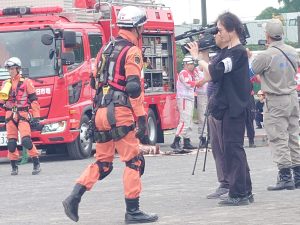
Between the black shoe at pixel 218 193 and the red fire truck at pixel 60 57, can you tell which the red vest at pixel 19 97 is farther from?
Result: the black shoe at pixel 218 193

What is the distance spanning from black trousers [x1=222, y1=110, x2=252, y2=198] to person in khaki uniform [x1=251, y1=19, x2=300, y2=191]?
1449mm

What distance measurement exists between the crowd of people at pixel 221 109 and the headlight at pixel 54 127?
7.41 meters

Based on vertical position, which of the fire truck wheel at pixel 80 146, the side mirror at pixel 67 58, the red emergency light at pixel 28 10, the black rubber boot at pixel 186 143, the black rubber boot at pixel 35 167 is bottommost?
the black rubber boot at pixel 186 143

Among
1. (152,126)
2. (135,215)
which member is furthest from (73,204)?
(152,126)

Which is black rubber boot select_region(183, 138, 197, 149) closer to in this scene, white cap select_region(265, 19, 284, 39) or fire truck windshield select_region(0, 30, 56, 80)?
fire truck windshield select_region(0, 30, 56, 80)

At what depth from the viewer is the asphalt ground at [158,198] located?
420 inches

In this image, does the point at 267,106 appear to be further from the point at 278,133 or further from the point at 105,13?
the point at 105,13

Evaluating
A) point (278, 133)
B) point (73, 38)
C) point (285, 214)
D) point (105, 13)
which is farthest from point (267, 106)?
point (105, 13)

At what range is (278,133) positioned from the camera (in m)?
13.0

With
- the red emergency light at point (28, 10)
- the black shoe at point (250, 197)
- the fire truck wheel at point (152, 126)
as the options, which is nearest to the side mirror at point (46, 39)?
the red emergency light at point (28, 10)

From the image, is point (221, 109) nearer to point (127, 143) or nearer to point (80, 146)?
point (127, 143)

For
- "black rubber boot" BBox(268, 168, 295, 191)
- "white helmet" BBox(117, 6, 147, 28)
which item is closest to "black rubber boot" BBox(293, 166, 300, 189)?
"black rubber boot" BBox(268, 168, 295, 191)

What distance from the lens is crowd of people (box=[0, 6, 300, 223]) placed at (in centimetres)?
1044

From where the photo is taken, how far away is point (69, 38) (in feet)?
63.4
